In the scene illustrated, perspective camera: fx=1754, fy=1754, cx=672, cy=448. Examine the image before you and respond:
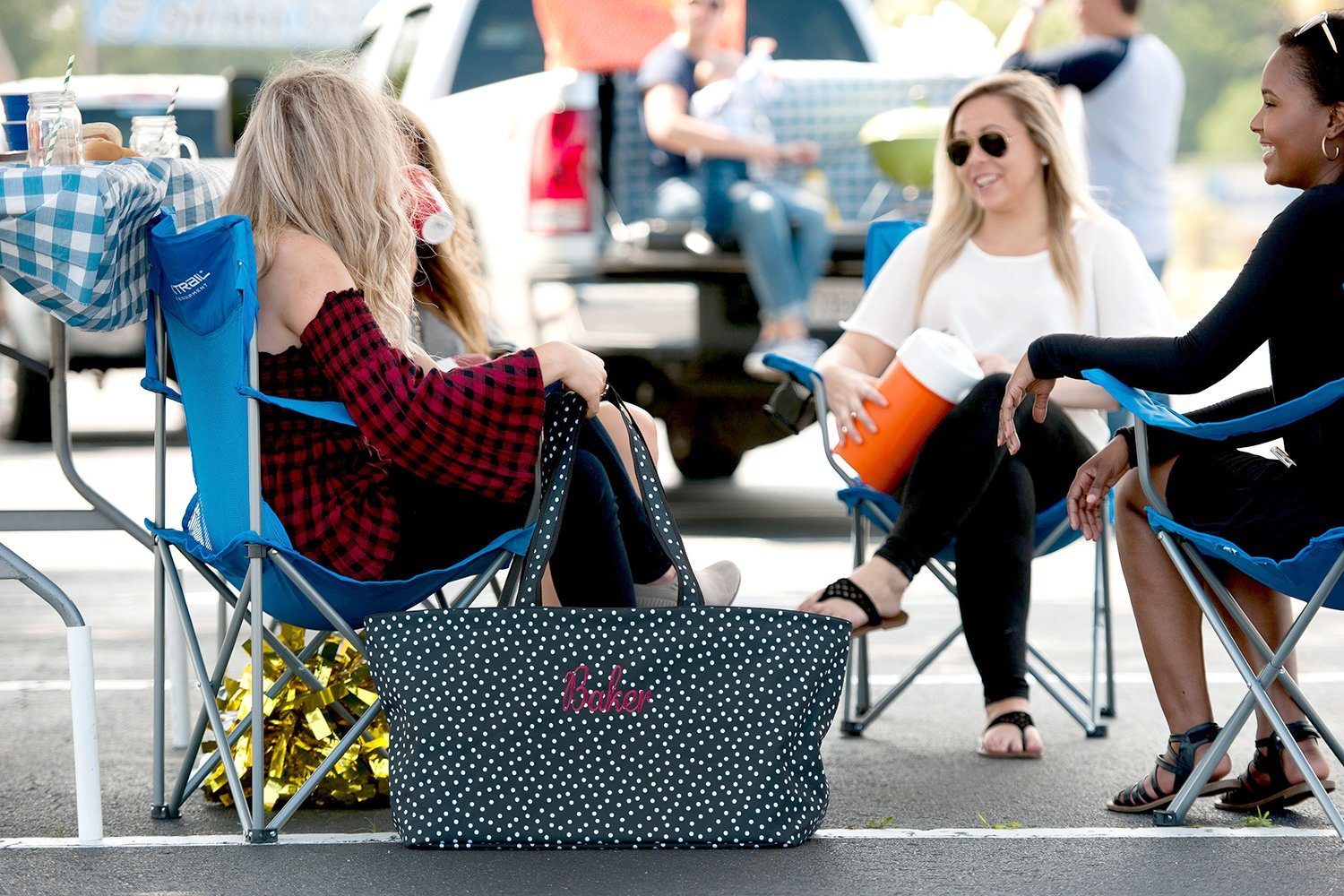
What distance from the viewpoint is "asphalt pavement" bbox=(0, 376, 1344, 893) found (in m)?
2.78

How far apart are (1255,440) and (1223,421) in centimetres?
20

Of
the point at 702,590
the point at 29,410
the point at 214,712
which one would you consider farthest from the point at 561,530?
the point at 29,410

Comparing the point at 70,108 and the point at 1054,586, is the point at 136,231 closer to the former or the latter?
the point at 70,108

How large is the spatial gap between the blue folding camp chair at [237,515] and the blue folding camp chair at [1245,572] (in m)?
1.10

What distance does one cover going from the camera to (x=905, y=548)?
3484mm

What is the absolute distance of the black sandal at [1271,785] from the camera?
3.18 metres

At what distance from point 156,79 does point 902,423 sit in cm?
764

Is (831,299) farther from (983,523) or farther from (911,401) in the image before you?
(983,523)

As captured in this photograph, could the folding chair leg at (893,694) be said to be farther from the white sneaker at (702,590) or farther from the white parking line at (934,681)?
the white sneaker at (702,590)

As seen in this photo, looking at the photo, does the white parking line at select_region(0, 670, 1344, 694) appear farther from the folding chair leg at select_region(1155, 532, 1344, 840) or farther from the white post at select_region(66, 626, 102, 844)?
the white post at select_region(66, 626, 102, 844)

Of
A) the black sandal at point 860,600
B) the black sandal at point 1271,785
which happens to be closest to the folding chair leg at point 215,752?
the black sandal at point 860,600

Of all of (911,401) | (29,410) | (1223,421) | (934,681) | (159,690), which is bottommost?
(29,410)

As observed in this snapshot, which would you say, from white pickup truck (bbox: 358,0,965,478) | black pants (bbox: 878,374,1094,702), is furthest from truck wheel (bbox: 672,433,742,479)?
black pants (bbox: 878,374,1094,702)

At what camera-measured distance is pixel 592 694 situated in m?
2.83
